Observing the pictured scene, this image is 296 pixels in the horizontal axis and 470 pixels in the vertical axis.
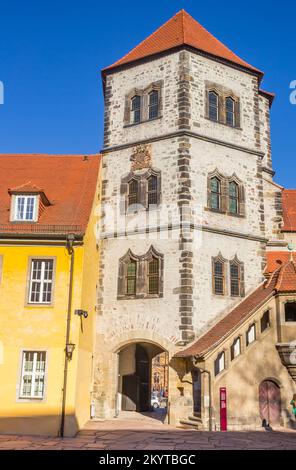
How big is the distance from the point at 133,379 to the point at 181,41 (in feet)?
50.9

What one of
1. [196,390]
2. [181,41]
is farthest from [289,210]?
[196,390]

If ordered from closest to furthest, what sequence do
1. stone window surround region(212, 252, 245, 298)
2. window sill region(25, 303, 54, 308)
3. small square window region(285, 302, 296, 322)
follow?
window sill region(25, 303, 54, 308), small square window region(285, 302, 296, 322), stone window surround region(212, 252, 245, 298)

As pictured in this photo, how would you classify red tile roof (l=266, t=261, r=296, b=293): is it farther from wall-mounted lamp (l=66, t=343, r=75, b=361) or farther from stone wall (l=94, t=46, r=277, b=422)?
wall-mounted lamp (l=66, t=343, r=75, b=361)

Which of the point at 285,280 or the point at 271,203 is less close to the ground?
the point at 271,203

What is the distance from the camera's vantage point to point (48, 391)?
16469 mm

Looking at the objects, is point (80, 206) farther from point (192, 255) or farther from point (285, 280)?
point (285, 280)

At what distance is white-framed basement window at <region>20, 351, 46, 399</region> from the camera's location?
1662cm

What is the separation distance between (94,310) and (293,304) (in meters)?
8.01

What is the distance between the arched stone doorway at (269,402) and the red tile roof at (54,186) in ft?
29.0

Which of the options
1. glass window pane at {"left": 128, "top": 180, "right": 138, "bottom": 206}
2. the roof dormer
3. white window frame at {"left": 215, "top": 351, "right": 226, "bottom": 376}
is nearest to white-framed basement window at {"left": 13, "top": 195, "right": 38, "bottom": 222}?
the roof dormer

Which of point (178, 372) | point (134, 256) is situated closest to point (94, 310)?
point (134, 256)

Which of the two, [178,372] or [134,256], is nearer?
[178,372]

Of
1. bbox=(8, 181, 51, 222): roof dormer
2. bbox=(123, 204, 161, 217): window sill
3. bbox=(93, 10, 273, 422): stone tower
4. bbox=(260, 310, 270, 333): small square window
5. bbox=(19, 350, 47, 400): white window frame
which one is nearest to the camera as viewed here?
bbox=(19, 350, 47, 400): white window frame

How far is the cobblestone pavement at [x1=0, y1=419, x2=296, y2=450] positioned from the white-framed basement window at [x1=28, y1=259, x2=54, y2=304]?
450 cm
